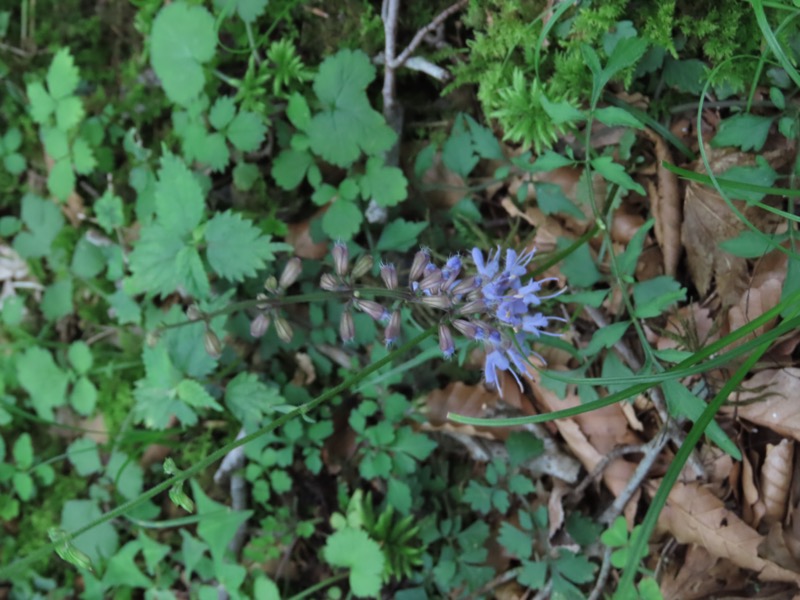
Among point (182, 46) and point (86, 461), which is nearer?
point (182, 46)

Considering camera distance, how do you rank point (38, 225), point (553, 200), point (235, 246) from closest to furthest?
point (553, 200) < point (235, 246) < point (38, 225)

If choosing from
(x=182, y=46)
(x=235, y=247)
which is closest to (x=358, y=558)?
(x=235, y=247)

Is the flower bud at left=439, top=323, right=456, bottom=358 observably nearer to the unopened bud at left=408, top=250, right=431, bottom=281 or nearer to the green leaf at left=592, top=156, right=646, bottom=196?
the unopened bud at left=408, top=250, right=431, bottom=281

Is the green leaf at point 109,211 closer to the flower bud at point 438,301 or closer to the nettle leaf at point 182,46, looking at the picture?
the nettle leaf at point 182,46

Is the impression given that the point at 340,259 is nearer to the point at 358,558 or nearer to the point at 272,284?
the point at 272,284

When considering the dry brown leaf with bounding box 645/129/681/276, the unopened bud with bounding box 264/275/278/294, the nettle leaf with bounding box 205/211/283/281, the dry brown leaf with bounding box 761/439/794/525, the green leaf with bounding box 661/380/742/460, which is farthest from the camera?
the nettle leaf with bounding box 205/211/283/281

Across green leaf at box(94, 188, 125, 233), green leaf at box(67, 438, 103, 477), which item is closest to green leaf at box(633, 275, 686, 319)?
green leaf at box(94, 188, 125, 233)
